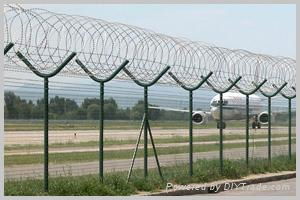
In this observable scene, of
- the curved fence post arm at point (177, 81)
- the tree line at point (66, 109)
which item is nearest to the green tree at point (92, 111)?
the tree line at point (66, 109)

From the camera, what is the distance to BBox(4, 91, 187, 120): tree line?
12.2 meters

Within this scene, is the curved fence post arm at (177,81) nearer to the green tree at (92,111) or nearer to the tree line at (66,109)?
the tree line at (66,109)

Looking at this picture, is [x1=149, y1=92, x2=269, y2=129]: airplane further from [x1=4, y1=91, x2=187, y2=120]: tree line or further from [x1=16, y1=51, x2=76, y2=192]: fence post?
[x1=16, y1=51, x2=76, y2=192]: fence post

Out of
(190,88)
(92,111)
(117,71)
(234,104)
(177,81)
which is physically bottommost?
(92,111)

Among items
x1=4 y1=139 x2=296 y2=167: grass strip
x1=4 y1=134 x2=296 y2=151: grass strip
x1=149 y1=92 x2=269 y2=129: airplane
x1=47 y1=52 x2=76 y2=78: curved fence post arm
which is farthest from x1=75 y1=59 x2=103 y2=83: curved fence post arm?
x1=4 y1=134 x2=296 y2=151: grass strip

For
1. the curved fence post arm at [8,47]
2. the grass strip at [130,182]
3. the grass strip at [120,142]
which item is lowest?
the grass strip at [130,182]

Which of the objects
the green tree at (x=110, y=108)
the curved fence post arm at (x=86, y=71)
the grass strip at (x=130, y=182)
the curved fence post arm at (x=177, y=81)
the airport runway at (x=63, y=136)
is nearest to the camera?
the grass strip at (x=130, y=182)

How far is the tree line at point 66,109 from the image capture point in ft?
39.9

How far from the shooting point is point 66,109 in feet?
42.3

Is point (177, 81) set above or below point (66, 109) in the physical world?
above

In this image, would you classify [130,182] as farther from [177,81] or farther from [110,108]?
[177,81]

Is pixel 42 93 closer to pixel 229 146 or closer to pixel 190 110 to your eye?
pixel 190 110

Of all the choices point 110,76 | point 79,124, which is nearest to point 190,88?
point 79,124

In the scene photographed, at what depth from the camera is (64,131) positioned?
14.8m
